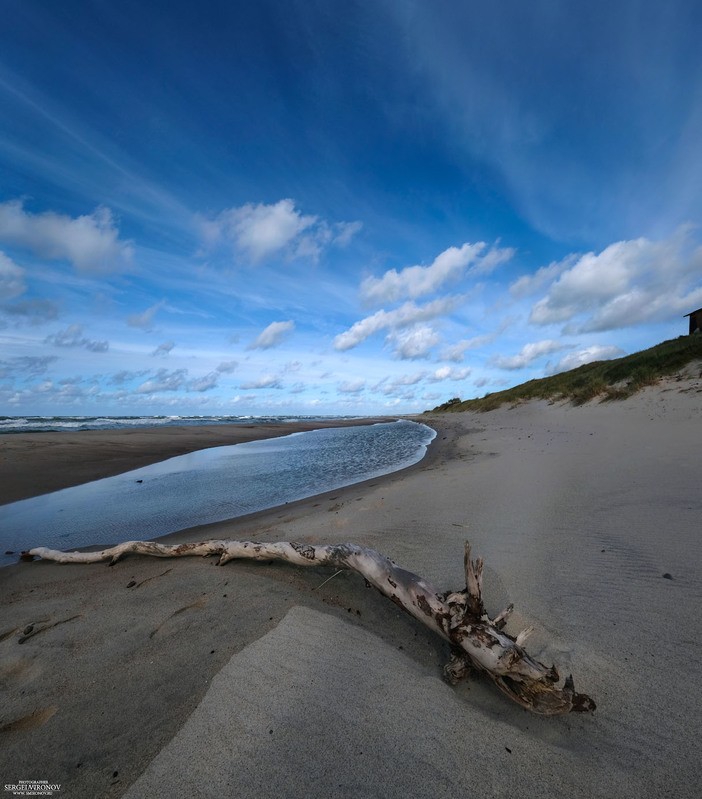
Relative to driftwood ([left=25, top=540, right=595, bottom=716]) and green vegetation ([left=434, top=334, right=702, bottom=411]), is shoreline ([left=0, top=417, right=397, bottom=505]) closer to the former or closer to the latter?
driftwood ([left=25, top=540, right=595, bottom=716])

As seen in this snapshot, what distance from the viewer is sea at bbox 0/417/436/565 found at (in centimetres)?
679

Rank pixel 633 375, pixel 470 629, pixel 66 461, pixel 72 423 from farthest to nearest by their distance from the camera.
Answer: pixel 72 423 → pixel 633 375 → pixel 66 461 → pixel 470 629

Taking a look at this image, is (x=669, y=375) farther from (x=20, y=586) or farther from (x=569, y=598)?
(x=20, y=586)

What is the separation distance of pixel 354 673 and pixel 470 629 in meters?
0.78

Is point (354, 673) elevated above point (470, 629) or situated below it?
below

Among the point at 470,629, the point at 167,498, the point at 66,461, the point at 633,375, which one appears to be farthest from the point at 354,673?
the point at 633,375

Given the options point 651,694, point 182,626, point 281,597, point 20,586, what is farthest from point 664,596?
→ point 20,586

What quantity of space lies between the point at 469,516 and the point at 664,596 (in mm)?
2731

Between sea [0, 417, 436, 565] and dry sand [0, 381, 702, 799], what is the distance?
69.3 inches

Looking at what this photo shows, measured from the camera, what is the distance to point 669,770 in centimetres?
162

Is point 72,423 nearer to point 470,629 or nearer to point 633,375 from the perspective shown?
point 633,375

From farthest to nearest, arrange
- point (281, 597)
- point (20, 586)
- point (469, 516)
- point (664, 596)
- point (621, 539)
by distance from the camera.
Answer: point (469, 516)
point (20, 586)
point (621, 539)
point (281, 597)
point (664, 596)

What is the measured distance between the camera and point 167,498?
924cm

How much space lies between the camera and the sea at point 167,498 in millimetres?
6785
